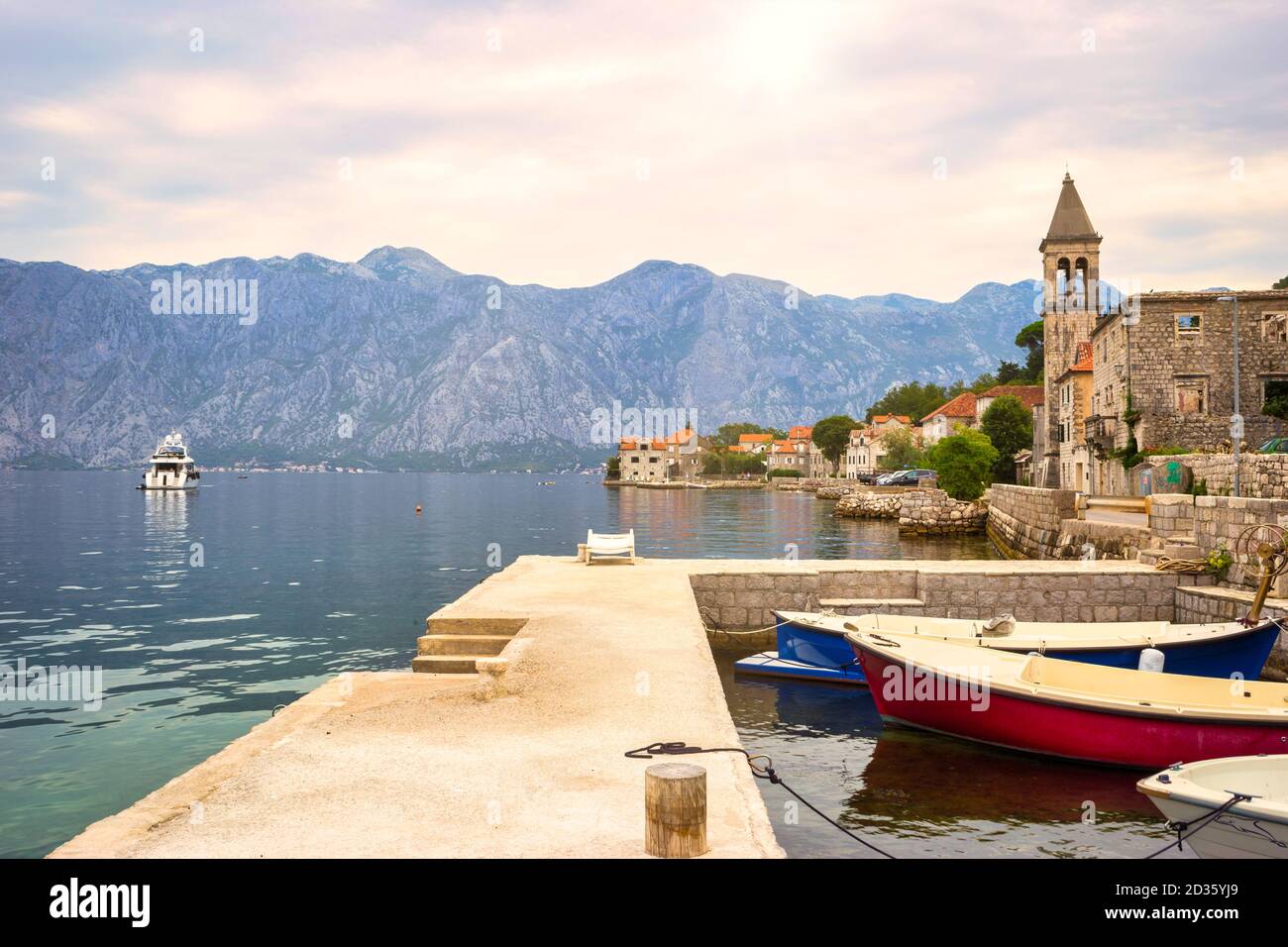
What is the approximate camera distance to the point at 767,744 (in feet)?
50.5

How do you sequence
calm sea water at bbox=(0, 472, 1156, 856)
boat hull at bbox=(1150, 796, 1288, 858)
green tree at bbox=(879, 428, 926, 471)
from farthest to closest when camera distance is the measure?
green tree at bbox=(879, 428, 926, 471) → calm sea water at bbox=(0, 472, 1156, 856) → boat hull at bbox=(1150, 796, 1288, 858)

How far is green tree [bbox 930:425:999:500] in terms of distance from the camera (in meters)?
79.1

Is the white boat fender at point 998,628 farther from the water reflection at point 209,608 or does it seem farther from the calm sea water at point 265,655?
the water reflection at point 209,608

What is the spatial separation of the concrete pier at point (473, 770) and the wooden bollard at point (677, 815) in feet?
0.60

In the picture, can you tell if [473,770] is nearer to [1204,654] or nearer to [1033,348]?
[1204,654]

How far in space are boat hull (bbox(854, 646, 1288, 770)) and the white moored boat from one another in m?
3.27

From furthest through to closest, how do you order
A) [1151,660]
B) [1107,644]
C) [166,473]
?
1. [166,473]
2. [1107,644]
3. [1151,660]

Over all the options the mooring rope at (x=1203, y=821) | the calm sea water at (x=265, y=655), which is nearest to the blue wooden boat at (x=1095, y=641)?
the calm sea water at (x=265, y=655)

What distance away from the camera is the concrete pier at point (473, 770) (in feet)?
21.5

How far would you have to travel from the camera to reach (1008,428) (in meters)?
99.9

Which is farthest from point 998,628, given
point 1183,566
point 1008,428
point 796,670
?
point 1008,428

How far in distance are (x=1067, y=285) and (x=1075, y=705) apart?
3011 inches

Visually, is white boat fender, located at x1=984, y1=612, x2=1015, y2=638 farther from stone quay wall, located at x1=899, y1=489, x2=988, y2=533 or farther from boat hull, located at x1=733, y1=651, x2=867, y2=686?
stone quay wall, located at x1=899, y1=489, x2=988, y2=533

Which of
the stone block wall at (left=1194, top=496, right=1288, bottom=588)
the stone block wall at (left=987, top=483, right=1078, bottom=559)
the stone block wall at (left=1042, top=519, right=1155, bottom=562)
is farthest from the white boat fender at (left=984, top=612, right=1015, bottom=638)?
the stone block wall at (left=987, top=483, right=1078, bottom=559)
